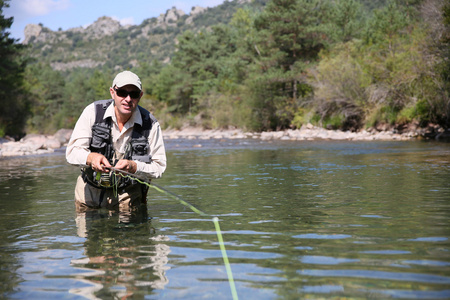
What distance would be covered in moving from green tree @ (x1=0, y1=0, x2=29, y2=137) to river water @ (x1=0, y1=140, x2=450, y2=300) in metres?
27.1

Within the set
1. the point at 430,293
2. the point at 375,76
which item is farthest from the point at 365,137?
the point at 430,293

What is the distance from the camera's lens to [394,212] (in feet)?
19.2

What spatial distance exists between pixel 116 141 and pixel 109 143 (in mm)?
87

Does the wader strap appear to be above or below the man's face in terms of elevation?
below

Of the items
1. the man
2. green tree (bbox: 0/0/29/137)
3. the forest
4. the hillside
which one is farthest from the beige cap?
the hillside

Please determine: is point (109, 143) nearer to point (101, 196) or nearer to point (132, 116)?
point (132, 116)

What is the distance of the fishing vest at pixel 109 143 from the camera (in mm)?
5469

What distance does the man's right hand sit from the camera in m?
5.14

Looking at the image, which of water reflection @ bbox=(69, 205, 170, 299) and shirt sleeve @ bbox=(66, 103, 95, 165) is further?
shirt sleeve @ bbox=(66, 103, 95, 165)

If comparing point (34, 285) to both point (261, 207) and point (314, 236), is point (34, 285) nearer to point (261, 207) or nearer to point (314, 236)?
point (314, 236)

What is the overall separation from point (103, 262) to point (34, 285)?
627 mm

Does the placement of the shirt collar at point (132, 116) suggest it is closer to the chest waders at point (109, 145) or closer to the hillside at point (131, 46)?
the chest waders at point (109, 145)

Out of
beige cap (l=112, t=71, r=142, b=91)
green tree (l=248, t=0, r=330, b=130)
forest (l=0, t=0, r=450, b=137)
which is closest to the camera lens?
beige cap (l=112, t=71, r=142, b=91)

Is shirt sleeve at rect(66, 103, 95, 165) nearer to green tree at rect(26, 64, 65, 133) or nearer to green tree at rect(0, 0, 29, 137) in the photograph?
green tree at rect(0, 0, 29, 137)
